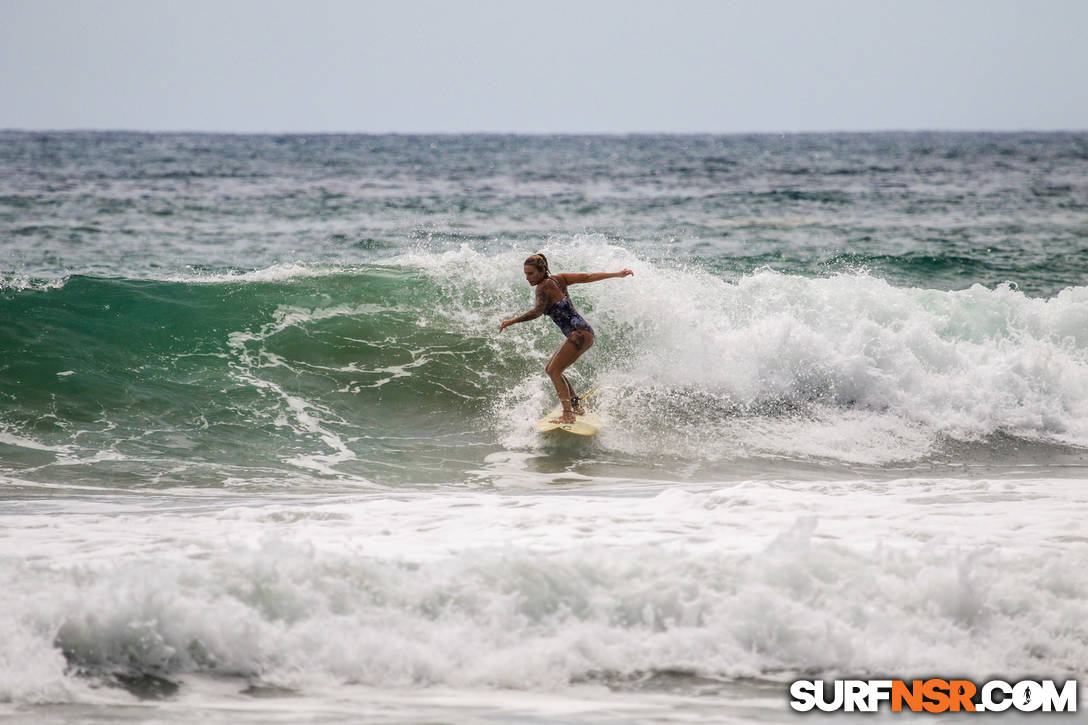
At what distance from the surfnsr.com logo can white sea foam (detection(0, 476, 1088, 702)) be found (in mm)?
131

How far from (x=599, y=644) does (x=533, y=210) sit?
22849 mm

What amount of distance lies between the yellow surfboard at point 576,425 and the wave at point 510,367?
0.47ft

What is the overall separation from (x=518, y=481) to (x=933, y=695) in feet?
13.6

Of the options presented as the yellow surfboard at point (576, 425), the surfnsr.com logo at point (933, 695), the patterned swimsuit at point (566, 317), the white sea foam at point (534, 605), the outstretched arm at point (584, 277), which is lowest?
the surfnsr.com logo at point (933, 695)

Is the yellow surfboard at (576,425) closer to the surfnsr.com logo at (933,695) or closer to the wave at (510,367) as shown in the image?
the wave at (510,367)

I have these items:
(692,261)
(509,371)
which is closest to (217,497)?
(509,371)

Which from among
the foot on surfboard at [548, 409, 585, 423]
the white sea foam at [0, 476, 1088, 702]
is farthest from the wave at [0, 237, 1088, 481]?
the white sea foam at [0, 476, 1088, 702]

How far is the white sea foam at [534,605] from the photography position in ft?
15.7

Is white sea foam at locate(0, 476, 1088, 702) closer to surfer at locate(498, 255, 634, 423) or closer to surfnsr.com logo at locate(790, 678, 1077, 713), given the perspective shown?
surfnsr.com logo at locate(790, 678, 1077, 713)

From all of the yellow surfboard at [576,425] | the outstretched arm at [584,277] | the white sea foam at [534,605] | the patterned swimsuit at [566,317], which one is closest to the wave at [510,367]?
the yellow surfboard at [576,425]

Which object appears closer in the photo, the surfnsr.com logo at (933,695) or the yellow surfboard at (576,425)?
the surfnsr.com logo at (933,695)

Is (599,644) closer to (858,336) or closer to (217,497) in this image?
(217,497)

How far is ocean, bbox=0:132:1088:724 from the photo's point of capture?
4770 millimetres

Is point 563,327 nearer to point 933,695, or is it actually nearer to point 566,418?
point 566,418
